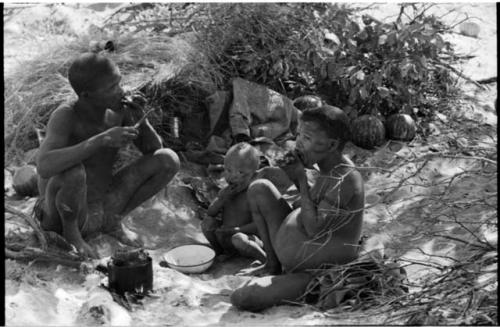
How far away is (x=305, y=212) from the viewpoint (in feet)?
13.0

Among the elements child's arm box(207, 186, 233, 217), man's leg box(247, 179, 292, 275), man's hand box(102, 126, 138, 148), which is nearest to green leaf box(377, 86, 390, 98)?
child's arm box(207, 186, 233, 217)

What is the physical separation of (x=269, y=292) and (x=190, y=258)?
901 millimetres

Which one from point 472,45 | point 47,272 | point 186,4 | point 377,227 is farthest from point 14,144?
point 472,45

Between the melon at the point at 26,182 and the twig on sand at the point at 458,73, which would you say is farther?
the twig on sand at the point at 458,73

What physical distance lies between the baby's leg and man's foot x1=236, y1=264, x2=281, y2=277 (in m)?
0.09

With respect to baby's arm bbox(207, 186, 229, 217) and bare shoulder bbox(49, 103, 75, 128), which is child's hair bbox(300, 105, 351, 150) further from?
bare shoulder bbox(49, 103, 75, 128)

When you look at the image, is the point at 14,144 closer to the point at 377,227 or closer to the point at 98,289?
the point at 98,289

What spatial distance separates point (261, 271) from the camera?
4.50 m

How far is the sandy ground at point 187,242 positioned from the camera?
384 centimetres

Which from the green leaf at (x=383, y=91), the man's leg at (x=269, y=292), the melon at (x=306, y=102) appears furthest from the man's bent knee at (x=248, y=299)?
the green leaf at (x=383, y=91)

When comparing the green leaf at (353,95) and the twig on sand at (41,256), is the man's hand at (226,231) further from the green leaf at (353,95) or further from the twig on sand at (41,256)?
the green leaf at (353,95)

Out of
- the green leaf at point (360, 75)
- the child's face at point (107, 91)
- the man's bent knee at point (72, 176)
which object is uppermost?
the child's face at point (107, 91)

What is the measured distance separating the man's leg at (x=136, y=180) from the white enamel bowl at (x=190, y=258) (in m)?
0.42

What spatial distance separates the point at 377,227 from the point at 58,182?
7.42ft
